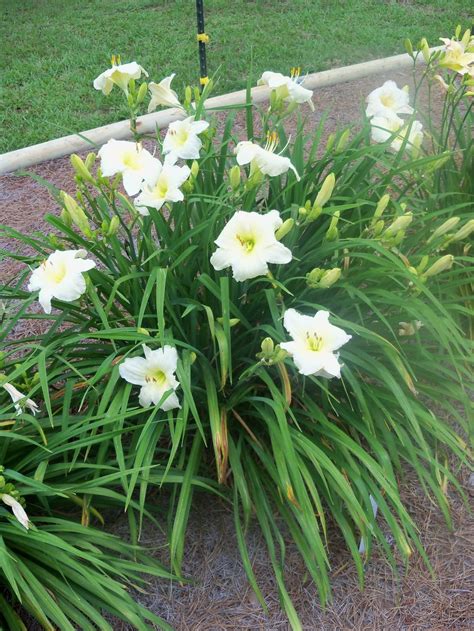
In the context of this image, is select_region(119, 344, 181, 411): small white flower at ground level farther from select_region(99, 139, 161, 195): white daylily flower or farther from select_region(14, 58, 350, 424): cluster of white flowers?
select_region(99, 139, 161, 195): white daylily flower

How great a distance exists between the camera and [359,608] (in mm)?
1901

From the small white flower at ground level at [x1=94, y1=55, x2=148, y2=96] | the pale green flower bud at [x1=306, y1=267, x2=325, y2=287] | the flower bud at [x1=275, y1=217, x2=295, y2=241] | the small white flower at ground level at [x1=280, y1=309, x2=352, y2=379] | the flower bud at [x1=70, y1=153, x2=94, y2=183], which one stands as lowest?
the small white flower at ground level at [x1=280, y1=309, x2=352, y2=379]

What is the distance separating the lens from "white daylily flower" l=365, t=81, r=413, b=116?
2.19 m

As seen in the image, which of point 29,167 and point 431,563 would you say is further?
point 29,167

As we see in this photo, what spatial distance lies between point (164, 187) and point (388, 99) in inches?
35.9

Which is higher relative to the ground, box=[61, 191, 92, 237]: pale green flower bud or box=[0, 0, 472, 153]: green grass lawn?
box=[61, 191, 92, 237]: pale green flower bud

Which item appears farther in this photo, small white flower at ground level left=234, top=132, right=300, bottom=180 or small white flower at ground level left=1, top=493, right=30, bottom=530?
small white flower at ground level left=234, top=132, right=300, bottom=180

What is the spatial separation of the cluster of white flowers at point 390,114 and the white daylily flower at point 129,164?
0.83 metres

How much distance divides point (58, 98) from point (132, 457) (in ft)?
11.7

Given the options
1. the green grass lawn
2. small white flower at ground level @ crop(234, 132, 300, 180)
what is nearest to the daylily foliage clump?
small white flower at ground level @ crop(234, 132, 300, 180)

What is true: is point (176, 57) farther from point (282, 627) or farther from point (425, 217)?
point (282, 627)

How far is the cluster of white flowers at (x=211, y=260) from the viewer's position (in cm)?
161

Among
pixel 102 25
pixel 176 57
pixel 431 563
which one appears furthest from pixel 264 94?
pixel 431 563

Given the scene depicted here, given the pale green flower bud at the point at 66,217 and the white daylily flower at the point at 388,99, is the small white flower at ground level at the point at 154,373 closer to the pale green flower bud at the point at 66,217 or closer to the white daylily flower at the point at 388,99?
the pale green flower bud at the point at 66,217
